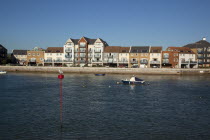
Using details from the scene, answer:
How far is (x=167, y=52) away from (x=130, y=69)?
24790mm

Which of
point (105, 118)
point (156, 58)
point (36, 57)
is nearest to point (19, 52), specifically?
point (36, 57)

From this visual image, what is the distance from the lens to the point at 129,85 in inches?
2849

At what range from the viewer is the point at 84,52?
434ft

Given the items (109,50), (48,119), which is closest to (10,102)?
(48,119)

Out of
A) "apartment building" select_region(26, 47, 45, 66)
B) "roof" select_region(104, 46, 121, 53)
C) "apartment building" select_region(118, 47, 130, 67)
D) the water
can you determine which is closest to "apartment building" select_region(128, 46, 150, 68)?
"apartment building" select_region(118, 47, 130, 67)

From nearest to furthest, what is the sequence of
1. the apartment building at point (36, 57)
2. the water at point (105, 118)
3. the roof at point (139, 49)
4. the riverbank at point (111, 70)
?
1. the water at point (105, 118)
2. the riverbank at point (111, 70)
3. the roof at point (139, 49)
4. the apartment building at point (36, 57)

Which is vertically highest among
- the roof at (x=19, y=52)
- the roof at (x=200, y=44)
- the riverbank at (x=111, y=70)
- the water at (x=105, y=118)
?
the roof at (x=200, y=44)

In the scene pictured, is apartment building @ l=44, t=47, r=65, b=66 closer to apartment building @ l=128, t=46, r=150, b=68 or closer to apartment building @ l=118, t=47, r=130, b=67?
apartment building @ l=118, t=47, r=130, b=67

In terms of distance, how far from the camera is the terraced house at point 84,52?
131875 mm

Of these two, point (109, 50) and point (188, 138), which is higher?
point (109, 50)

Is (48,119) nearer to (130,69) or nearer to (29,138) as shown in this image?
(29,138)

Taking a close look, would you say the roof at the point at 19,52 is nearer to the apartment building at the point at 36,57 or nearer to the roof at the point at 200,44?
the apartment building at the point at 36,57

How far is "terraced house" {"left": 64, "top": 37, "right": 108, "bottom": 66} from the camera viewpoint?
131875mm

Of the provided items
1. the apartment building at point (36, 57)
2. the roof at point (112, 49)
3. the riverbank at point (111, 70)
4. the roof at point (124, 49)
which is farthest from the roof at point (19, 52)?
the roof at point (124, 49)
